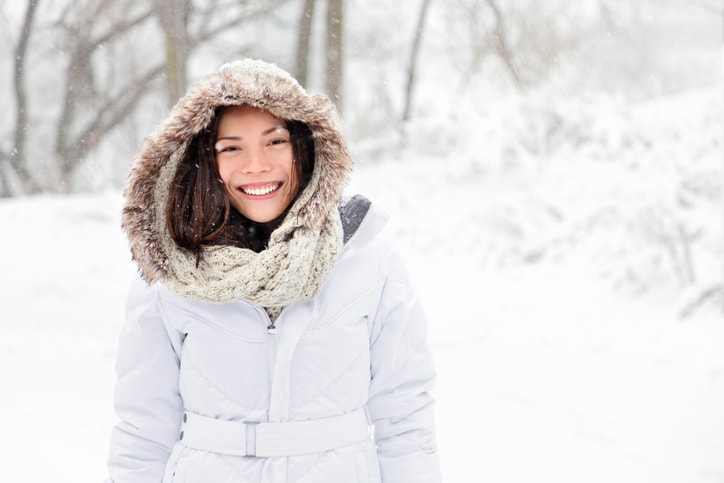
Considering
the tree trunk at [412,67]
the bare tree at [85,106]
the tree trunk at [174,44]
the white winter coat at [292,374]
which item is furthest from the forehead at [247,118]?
the tree trunk at [412,67]

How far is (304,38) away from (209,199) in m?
3.74

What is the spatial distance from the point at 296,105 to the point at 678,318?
402 centimetres

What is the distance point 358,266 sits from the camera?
1.76m

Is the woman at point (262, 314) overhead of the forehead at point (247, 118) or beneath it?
beneath

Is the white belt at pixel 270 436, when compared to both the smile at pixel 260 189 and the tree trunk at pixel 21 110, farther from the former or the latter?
the tree trunk at pixel 21 110

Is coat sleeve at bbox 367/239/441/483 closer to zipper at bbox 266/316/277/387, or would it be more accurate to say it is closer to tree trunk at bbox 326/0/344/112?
zipper at bbox 266/316/277/387

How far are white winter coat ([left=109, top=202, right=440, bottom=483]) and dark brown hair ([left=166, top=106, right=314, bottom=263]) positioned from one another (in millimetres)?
158

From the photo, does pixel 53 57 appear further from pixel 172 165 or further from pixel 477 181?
Answer: pixel 172 165

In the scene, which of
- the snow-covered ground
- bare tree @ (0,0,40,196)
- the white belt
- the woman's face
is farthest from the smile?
bare tree @ (0,0,40,196)

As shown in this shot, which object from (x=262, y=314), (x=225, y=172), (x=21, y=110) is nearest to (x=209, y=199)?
(x=225, y=172)

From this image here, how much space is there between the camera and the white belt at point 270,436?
164cm

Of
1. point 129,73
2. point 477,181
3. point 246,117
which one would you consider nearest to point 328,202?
point 246,117

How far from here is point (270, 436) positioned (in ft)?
5.40

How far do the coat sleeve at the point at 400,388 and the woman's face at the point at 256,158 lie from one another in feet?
0.97
